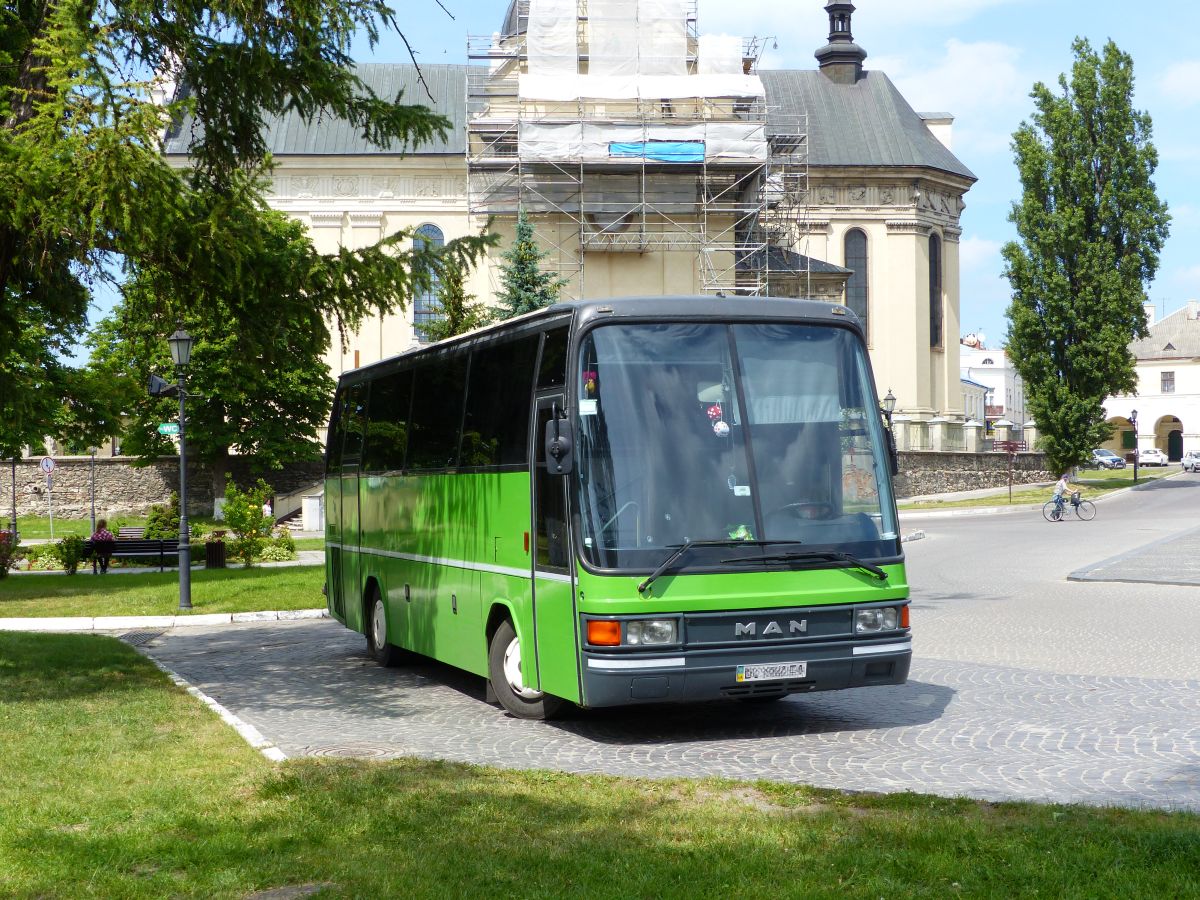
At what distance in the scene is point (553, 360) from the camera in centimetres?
984

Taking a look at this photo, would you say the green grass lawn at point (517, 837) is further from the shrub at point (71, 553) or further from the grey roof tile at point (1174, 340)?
the grey roof tile at point (1174, 340)

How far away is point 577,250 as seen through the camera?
183ft

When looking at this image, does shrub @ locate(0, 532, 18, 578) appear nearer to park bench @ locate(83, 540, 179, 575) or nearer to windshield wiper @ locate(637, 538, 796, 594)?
park bench @ locate(83, 540, 179, 575)

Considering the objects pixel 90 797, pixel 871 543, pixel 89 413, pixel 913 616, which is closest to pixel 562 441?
pixel 871 543

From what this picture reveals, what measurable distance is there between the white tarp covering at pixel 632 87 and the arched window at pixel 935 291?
15.4 m

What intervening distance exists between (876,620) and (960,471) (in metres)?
53.4

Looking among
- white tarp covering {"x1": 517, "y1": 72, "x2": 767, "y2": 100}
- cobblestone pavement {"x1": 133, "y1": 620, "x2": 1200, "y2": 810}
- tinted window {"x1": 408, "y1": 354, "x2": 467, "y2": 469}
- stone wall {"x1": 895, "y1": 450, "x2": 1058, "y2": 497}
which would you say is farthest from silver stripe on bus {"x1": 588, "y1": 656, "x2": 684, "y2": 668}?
stone wall {"x1": 895, "y1": 450, "x2": 1058, "y2": 497}

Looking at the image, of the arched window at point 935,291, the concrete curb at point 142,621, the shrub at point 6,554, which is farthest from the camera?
the arched window at point 935,291

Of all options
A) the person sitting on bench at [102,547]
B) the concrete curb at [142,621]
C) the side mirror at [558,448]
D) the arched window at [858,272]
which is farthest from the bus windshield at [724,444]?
the arched window at [858,272]

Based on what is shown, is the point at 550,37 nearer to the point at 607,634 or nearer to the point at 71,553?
the point at 71,553

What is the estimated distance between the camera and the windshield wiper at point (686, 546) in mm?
8961

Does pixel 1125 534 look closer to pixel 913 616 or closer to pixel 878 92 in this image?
pixel 913 616

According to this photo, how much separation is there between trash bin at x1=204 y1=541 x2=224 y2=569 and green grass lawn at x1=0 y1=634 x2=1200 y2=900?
72.0ft

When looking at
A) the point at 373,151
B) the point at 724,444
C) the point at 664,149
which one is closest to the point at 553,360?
the point at 724,444
